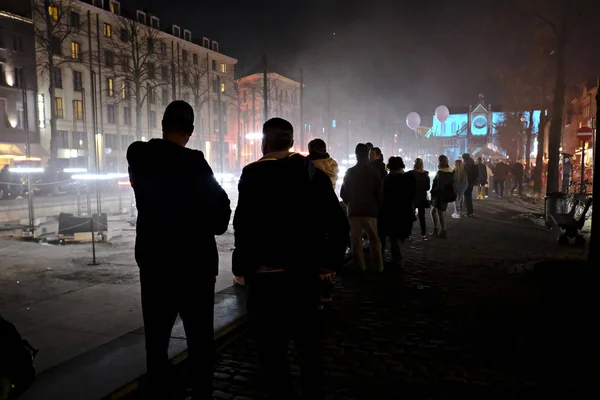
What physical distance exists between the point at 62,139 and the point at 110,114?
257 inches

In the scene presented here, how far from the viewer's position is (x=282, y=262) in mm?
2709

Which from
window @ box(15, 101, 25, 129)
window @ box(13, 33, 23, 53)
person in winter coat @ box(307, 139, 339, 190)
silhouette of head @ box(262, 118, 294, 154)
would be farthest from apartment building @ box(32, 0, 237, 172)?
silhouette of head @ box(262, 118, 294, 154)

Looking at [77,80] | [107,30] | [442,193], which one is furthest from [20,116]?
[442,193]

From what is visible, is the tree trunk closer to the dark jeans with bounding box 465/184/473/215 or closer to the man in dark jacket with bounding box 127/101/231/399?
the dark jeans with bounding box 465/184/473/215

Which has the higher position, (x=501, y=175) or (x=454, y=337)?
(x=501, y=175)

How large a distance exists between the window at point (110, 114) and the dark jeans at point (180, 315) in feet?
177

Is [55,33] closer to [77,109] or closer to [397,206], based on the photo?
[77,109]

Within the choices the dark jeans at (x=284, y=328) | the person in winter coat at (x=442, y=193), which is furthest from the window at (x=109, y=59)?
the dark jeans at (x=284, y=328)

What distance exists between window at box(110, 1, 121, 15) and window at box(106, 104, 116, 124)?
A: 31.8 ft

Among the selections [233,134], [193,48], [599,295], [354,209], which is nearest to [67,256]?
[354,209]

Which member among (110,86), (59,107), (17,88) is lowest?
(59,107)

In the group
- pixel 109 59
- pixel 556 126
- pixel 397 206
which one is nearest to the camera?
pixel 397 206

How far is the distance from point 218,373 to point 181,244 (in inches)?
65.3

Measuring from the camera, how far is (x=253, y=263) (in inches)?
108
